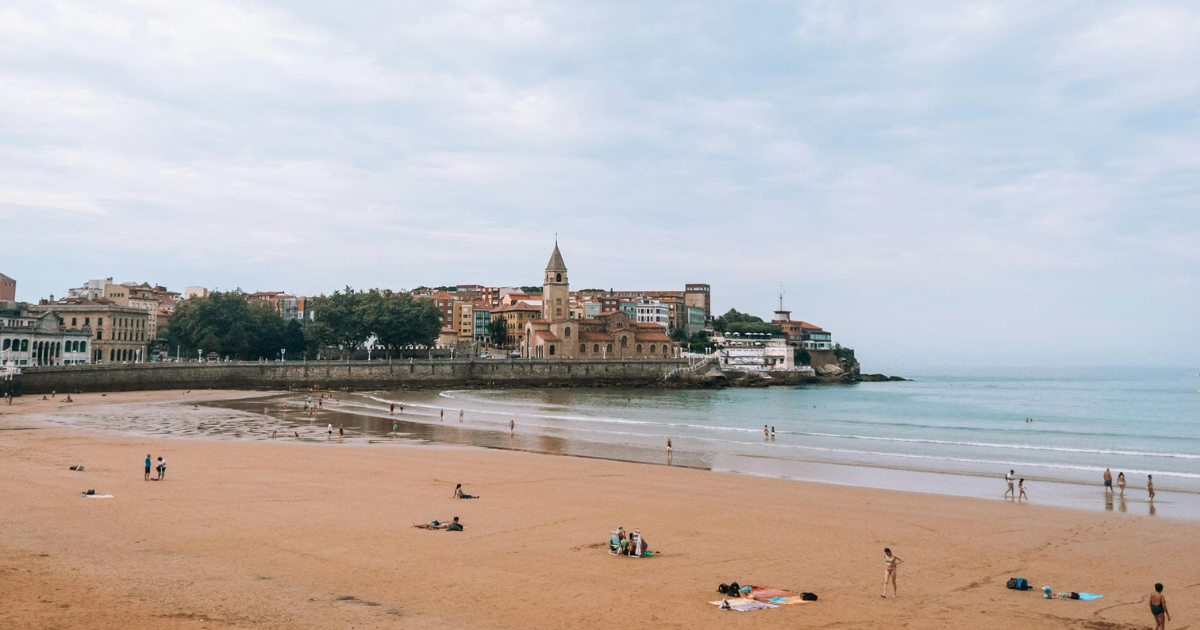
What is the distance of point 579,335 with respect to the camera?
104562mm

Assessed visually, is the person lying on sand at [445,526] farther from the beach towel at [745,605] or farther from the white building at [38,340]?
the white building at [38,340]

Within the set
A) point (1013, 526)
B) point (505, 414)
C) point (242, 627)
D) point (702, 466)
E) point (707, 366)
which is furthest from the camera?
point (707, 366)

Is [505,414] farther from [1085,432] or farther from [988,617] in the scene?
[988,617]

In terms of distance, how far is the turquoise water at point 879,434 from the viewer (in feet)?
98.0

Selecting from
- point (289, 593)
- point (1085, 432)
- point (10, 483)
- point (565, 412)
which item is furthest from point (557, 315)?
point (289, 593)

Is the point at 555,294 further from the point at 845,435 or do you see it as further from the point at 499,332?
the point at 845,435

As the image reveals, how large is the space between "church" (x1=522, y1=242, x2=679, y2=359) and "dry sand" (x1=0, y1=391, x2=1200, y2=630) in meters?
76.5

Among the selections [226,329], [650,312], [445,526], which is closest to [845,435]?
[445,526]

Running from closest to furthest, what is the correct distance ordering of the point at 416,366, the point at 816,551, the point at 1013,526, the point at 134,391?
1. the point at 816,551
2. the point at 1013,526
3. the point at 134,391
4. the point at 416,366

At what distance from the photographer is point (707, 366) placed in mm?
103750

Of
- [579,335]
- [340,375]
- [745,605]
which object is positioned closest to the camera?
[745,605]

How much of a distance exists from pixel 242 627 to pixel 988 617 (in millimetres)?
11456

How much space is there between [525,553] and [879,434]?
112 feet

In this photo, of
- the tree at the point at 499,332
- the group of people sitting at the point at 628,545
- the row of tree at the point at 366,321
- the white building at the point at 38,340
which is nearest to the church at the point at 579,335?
the row of tree at the point at 366,321
